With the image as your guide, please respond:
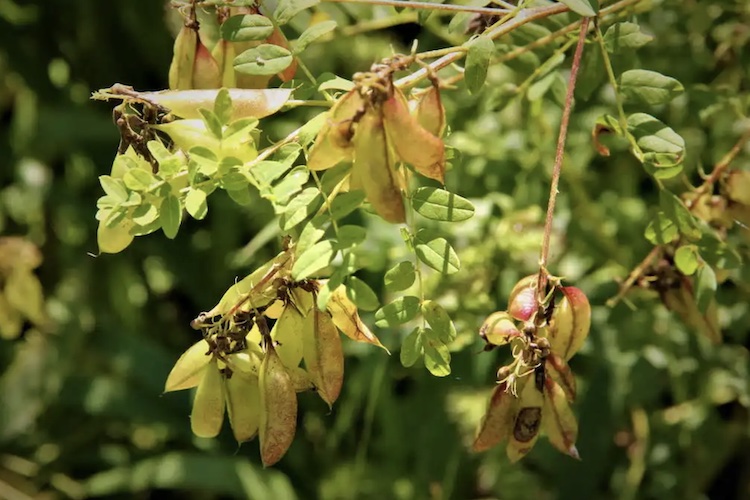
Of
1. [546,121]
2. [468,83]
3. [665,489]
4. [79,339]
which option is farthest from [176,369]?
[79,339]

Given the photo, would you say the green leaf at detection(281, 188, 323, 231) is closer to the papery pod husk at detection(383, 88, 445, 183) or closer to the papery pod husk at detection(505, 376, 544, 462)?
the papery pod husk at detection(383, 88, 445, 183)

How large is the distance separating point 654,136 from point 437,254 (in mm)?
197

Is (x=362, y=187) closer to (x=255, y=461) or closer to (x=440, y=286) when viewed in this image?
(x=440, y=286)

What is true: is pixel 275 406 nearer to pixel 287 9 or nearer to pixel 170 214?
pixel 170 214

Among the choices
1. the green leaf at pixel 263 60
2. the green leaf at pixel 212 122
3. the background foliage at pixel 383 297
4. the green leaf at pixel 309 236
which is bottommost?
the background foliage at pixel 383 297

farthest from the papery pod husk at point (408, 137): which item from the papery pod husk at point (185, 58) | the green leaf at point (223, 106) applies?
the papery pod husk at point (185, 58)

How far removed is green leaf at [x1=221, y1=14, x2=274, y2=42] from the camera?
0.65m

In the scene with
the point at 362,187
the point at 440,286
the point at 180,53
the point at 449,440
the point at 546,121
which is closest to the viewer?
the point at 362,187

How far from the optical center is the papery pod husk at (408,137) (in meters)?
0.51

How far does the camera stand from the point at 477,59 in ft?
1.99

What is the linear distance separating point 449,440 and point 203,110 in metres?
0.85

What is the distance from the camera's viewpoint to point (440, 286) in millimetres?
1014

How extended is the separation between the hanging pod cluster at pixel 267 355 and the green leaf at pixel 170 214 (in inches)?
2.4

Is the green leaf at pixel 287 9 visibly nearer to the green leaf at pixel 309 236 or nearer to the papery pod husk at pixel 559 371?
the green leaf at pixel 309 236
